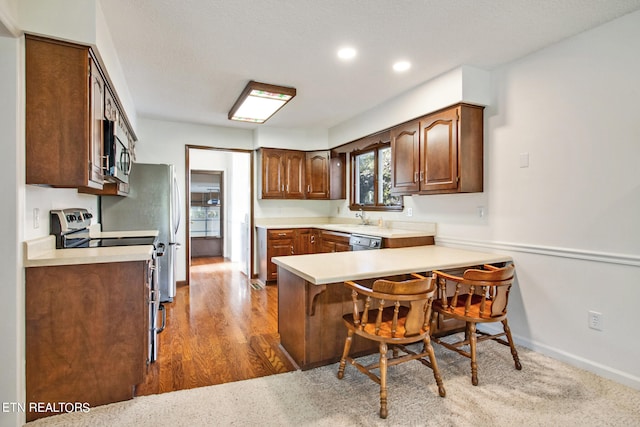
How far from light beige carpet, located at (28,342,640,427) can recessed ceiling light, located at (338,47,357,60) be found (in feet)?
7.91

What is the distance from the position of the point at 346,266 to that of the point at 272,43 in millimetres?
1758

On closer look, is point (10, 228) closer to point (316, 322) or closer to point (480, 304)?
point (316, 322)

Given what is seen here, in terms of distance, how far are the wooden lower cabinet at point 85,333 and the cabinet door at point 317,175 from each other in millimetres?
3605

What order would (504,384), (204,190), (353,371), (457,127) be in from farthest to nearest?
1. (204,190)
2. (457,127)
3. (353,371)
4. (504,384)

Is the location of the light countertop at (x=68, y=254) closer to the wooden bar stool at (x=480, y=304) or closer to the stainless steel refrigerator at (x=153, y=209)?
the stainless steel refrigerator at (x=153, y=209)

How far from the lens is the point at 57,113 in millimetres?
1906

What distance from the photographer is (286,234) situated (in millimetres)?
5074

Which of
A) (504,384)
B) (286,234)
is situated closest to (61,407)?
(504,384)

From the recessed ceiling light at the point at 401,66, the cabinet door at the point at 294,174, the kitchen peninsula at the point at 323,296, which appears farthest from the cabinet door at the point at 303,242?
the recessed ceiling light at the point at 401,66

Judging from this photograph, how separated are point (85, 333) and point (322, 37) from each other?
2469 mm

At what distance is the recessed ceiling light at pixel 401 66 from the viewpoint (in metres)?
2.94

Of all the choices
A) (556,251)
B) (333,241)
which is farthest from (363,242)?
(556,251)

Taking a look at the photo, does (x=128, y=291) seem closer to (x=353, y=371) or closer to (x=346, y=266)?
(x=346, y=266)

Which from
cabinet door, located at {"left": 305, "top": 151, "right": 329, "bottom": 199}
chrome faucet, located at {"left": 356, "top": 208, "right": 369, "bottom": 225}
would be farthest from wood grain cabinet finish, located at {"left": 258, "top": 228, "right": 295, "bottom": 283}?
chrome faucet, located at {"left": 356, "top": 208, "right": 369, "bottom": 225}
